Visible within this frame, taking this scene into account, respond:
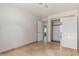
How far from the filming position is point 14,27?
16.6 ft

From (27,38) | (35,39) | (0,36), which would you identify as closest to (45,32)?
(35,39)

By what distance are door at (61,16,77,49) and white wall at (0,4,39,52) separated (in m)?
2.08

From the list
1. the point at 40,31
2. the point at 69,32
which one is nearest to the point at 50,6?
the point at 69,32

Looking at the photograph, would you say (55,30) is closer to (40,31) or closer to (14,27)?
(40,31)

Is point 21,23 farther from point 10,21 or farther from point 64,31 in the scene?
point 64,31

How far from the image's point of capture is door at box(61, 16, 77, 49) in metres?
5.45

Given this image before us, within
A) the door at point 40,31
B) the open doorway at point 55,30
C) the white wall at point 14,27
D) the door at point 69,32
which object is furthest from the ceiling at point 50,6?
the door at point 40,31

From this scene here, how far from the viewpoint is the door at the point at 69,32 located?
17.9 feet

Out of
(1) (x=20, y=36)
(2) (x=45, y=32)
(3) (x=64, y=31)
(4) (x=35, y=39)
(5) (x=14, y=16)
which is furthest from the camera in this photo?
(2) (x=45, y=32)

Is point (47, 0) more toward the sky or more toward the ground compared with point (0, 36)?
more toward the sky

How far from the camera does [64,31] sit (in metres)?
6.05

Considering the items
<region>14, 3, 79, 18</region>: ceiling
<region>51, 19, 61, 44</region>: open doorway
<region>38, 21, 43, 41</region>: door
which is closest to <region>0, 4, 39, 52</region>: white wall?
<region>14, 3, 79, 18</region>: ceiling

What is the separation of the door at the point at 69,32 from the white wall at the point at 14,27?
2082mm

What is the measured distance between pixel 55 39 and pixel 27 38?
2428mm
